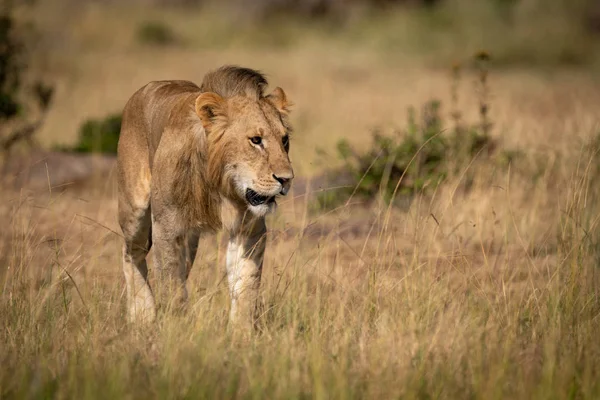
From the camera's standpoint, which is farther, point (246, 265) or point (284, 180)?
point (246, 265)

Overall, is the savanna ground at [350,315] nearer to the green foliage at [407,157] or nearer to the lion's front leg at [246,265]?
the lion's front leg at [246,265]

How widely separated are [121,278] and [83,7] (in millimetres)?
26254

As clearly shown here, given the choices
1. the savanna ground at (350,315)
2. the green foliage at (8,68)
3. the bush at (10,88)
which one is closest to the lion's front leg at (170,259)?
the savanna ground at (350,315)

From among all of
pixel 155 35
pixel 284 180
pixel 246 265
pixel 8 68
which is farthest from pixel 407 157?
pixel 155 35

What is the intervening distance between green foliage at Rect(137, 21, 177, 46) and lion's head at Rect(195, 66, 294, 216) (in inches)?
806

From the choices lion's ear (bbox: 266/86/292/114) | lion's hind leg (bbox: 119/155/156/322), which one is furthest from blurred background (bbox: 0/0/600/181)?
lion's hind leg (bbox: 119/155/156/322)

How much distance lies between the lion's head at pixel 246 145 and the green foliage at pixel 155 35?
20479 mm

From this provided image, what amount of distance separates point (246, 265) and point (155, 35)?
21.3 meters

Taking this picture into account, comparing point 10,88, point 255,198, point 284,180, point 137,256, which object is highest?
point 10,88

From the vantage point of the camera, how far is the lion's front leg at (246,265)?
4801 millimetres

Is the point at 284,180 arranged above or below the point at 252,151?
below

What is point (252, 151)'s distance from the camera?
15.0 feet

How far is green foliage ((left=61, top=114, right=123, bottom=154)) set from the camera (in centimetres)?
1006

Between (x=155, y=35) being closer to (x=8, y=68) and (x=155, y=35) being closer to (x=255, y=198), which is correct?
(x=8, y=68)
